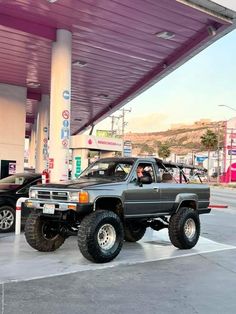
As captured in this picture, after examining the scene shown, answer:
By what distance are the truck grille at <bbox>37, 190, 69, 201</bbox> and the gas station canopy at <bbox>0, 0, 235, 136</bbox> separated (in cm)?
455

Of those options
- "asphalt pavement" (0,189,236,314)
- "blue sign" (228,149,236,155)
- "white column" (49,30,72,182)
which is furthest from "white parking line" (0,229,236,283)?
"blue sign" (228,149,236,155)

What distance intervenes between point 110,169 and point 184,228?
2.01m

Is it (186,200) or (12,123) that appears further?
(12,123)

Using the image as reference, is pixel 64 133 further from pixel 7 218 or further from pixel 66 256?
pixel 66 256

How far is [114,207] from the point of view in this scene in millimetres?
9500

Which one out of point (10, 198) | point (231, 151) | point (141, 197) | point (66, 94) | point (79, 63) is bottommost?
point (10, 198)

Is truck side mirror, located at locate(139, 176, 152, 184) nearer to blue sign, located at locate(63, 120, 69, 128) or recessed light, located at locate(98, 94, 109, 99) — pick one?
blue sign, located at locate(63, 120, 69, 128)

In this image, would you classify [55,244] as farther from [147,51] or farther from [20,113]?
[20,113]

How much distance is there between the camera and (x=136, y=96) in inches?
890

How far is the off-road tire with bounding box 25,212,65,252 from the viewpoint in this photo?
373 inches

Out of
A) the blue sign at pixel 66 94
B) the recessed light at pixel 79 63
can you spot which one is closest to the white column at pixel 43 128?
the recessed light at pixel 79 63

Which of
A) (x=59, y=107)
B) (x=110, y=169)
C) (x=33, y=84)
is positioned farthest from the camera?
(x=33, y=84)

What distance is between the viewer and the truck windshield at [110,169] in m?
9.96

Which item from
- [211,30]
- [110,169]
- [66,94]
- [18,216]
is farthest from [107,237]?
[211,30]
